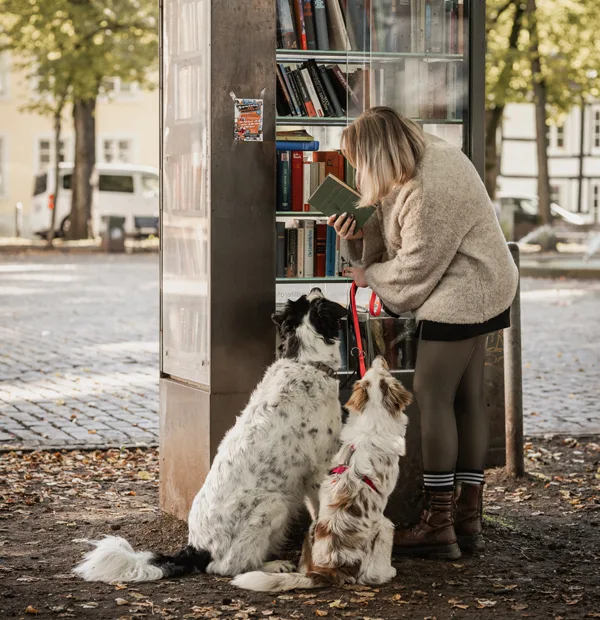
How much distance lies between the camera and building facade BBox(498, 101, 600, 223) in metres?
48.0

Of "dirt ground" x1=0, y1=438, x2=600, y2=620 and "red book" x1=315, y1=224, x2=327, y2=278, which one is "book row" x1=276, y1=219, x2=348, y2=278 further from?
"dirt ground" x1=0, y1=438, x2=600, y2=620

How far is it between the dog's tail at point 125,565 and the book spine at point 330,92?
8.25ft

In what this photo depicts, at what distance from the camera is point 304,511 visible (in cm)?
548

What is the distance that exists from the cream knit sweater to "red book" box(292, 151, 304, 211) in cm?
78

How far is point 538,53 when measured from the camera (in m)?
27.9

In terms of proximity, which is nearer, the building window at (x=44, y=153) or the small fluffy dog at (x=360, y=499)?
the small fluffy dog at (x=360, y=499)

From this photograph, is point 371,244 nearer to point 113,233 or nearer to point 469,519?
point 469,519

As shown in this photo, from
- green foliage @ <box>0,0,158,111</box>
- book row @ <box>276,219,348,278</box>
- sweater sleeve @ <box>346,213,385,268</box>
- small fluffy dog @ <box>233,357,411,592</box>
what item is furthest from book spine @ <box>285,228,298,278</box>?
green foliage @ <box>0,0,158,111</box>

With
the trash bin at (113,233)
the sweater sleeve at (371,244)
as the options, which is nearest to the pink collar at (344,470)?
the sweater sleeve at (371,244)

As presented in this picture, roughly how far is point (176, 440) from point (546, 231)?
2364cm

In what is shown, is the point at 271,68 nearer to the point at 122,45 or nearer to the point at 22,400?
the point at 22,400

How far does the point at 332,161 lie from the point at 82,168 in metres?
27.9

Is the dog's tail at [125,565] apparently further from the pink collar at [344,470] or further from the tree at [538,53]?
the tree at [538,53]

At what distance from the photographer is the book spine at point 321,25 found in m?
6.00
